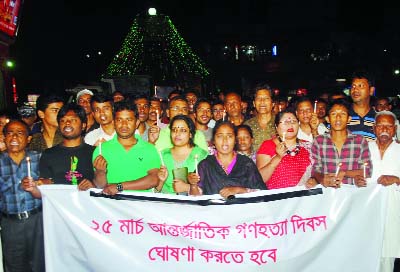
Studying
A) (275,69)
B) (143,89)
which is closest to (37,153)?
(143,89)

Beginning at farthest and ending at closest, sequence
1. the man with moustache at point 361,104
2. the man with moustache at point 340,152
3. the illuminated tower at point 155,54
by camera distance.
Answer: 1. the illuminated tower at point 155,54
2. the man with moustache at point 361,104
3. the man with moustache at point 340,152

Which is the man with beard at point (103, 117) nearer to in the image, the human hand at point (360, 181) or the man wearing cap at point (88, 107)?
the man wearing cap at point (88, 107)

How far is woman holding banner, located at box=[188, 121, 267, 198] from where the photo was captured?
13.0 ft

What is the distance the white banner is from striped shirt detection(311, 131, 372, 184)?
1.45 feet

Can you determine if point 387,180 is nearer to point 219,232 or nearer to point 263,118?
point 219,232

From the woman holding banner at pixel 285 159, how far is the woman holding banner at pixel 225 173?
1.11 feet

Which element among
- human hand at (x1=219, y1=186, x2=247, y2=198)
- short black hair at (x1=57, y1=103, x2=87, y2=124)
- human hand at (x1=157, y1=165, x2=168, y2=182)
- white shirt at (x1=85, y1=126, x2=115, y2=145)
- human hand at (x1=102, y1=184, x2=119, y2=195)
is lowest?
human hand at (x1=219, y1=186, x2=247, y2=198)

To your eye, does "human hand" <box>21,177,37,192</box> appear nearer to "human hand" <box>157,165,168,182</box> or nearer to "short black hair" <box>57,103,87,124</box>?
"short black hair" <box>57,103,87,124</box>

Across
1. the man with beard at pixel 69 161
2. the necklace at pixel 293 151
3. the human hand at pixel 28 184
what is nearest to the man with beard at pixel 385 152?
the necklace at pixel 293 151

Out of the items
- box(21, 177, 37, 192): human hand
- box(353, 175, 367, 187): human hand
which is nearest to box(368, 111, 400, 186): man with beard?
box(353, 175, 367, 187): human hand

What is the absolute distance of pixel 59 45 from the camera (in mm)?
30844

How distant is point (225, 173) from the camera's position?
13.2 ft

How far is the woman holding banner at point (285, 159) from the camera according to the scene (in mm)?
4289

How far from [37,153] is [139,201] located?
4.21 ft
